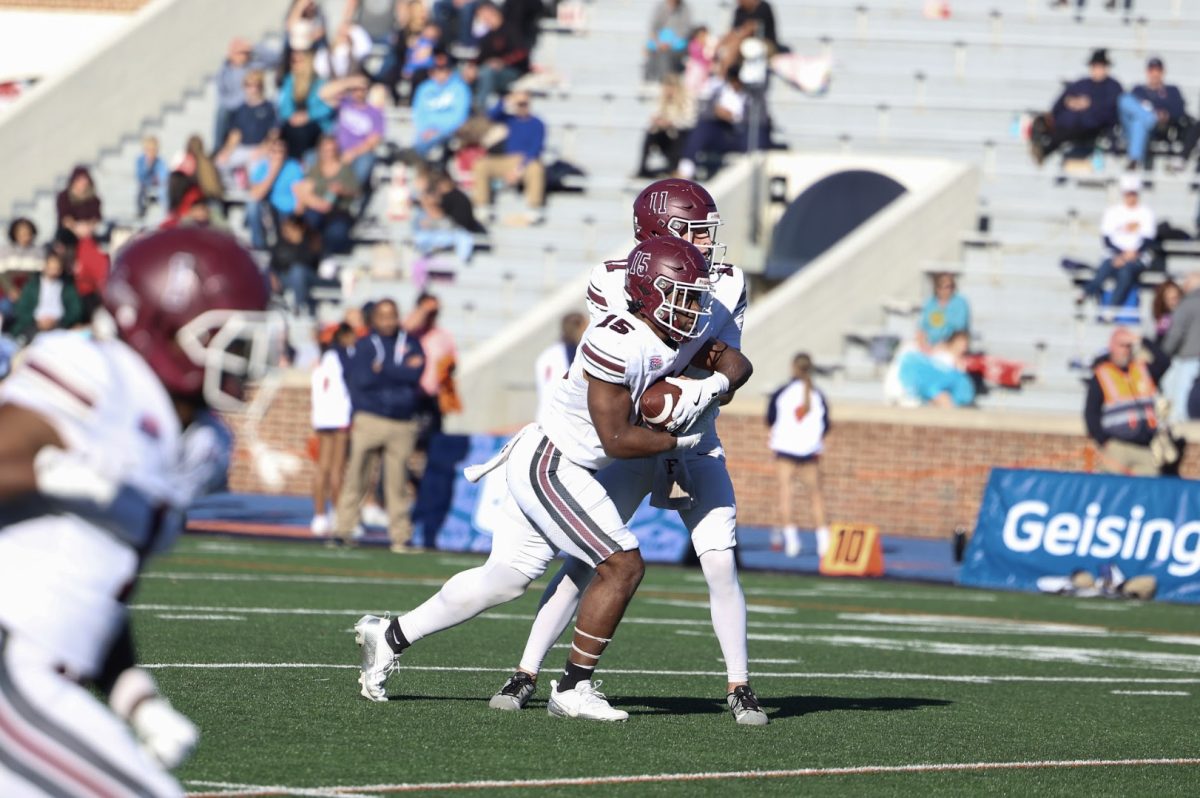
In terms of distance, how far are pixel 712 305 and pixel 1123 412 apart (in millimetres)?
9977

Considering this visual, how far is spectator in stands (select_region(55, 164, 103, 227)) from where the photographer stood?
2312 cm

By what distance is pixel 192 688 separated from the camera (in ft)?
26.1

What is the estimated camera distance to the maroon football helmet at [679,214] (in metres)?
8.00

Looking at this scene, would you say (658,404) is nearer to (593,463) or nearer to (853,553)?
(593,463)

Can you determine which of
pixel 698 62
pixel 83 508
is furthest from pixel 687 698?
pixel 698 62

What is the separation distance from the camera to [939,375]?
68.5ft

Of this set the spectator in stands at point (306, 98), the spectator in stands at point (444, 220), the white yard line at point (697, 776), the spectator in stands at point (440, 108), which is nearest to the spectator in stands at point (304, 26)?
the spectator in stands at point (306, 98)

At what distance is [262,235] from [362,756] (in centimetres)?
1774

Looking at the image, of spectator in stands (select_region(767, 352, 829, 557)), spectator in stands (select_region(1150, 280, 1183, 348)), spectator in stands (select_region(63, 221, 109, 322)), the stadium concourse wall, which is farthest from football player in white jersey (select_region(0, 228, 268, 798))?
the stadium concourse wall

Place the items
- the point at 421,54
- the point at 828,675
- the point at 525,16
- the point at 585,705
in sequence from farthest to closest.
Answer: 1. the point at 525,16
2. the point at 421,54
3. the point at 828,675
4. the point at 585,705

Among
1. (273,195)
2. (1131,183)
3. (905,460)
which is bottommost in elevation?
(905,460)

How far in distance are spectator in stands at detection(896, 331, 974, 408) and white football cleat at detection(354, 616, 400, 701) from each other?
13.4 meters

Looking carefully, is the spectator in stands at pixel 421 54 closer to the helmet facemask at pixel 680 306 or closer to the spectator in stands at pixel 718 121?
the spectator in stands at pixel 718 121

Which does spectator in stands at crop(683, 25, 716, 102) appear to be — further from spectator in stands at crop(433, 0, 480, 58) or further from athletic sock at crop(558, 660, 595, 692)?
athletic sock at crop(558, 660, 595, 692)
